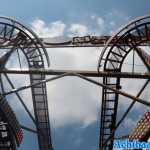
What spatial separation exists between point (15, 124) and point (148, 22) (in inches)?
373

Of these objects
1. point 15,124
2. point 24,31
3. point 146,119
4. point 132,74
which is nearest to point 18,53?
point 24,31

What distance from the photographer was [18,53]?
76.7 feet

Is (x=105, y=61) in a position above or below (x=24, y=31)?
below

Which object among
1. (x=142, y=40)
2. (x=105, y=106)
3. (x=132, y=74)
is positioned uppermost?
(x=142, y=40)

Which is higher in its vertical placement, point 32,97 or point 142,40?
point 142,40

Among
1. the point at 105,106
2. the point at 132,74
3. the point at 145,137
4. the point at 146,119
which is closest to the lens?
the point at 132,74

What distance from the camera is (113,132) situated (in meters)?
23.4

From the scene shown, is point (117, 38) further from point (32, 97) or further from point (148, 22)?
point (32, 97)

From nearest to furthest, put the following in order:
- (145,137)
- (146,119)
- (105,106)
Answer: (145,137) → (105,106) → (146,119)

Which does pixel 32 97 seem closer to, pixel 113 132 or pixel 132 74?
pixel 113 132

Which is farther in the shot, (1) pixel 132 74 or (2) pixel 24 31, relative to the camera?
(2) pixel 24 31

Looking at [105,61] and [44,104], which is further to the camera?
[44,104]

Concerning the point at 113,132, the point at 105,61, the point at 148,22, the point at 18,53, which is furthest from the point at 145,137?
the point at 18,53

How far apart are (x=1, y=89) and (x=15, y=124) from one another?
2.80 m
